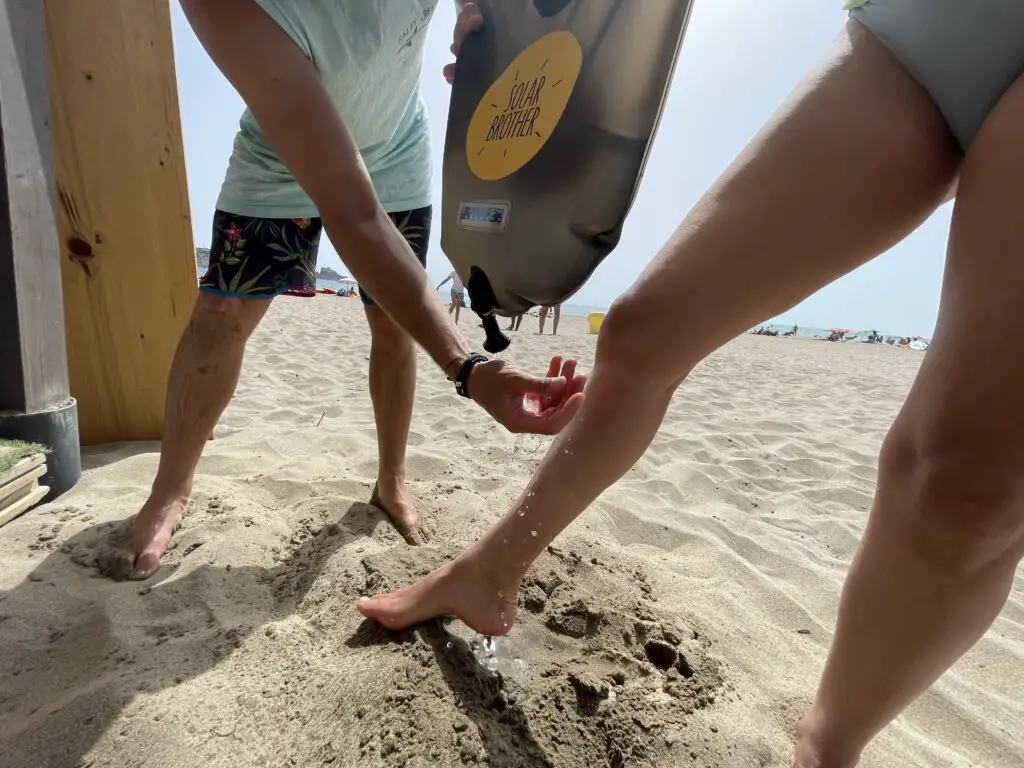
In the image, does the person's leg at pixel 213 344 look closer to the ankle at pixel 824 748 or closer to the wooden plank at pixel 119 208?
the wooden plank at pixel 119 208

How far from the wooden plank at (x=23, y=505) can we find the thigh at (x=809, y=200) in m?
1.71

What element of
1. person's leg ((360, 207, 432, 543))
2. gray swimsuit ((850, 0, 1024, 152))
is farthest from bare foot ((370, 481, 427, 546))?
gray swimsuit ((850, 0, 1024, 152))

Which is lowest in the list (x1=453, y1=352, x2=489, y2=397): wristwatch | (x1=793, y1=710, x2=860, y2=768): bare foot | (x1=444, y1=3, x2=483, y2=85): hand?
(x1=793, y1=710, x2=860, y2=768): bare foot

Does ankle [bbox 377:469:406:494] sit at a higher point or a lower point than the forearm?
lower

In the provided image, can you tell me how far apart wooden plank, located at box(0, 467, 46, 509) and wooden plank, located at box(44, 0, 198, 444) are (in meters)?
0.63

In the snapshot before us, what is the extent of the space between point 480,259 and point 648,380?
28.8 inches

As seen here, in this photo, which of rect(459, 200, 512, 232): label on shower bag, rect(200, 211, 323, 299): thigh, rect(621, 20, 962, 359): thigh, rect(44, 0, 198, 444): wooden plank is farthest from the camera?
rect(44, 0, 198, 444): wooden plank

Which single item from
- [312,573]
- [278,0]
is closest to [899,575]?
[312,573]

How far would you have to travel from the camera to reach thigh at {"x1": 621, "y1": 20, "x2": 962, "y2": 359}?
79cm

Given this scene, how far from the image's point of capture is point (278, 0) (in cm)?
122

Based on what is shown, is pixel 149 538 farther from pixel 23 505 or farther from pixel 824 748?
pixel 824 748

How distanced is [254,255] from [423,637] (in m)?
1.09

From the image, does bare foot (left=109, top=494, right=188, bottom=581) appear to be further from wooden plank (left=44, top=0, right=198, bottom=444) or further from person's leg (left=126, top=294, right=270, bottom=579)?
wooden plank (left=44, top=0, right=198, bottom=444)

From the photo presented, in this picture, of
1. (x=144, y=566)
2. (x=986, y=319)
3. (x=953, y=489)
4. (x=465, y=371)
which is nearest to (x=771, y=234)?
(x=986, y=319)
